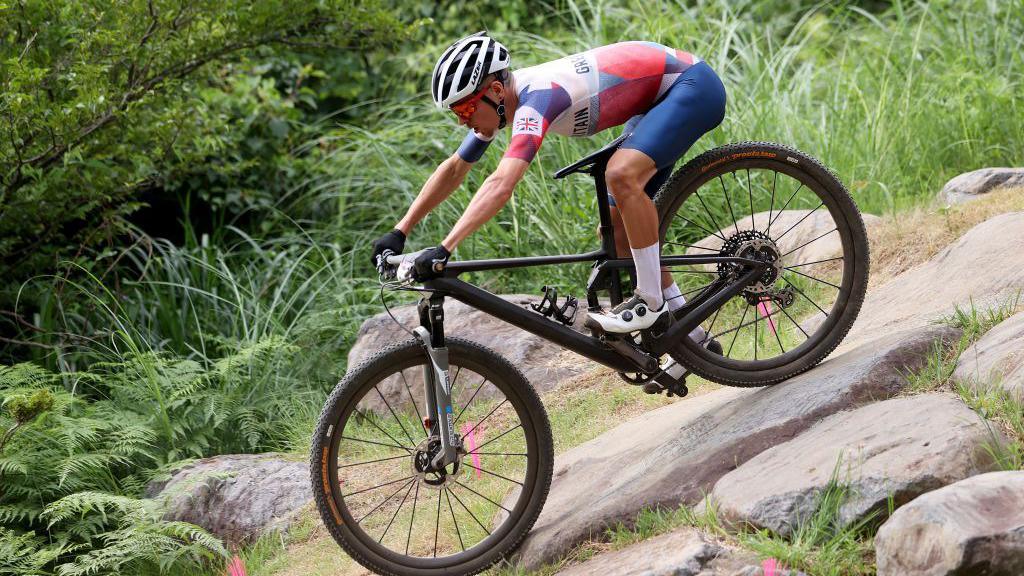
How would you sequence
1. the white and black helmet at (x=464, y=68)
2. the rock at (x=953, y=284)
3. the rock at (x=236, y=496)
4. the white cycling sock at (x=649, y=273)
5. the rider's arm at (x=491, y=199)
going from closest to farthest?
the rider's arm at (x=491, y=199)
the white and black helmet at (x=464, y=68)
the white cycling sock at (x=649, y=273)
the rock at (x=953, y=284)
the rock at (x=236, y=496)

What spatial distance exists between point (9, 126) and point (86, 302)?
168 cm

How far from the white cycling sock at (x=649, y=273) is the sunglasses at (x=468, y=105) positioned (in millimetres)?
807

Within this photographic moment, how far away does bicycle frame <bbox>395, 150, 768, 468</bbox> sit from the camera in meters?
3.97

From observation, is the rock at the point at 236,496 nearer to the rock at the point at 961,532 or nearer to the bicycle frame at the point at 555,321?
the bicycle frame at the point at 555,321

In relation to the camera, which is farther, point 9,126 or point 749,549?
point 9,126

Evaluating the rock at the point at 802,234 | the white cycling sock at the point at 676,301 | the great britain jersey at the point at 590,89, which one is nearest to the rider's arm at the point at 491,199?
the great britain jersey at the point at 590,89

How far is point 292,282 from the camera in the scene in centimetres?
789

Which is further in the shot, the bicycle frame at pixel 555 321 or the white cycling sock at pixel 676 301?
the white cycling sock at pixel 676 301

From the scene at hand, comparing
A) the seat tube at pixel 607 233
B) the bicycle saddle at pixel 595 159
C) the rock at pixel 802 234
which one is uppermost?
the bicycle saddle at pixel 595 159

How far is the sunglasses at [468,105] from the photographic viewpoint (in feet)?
13.1

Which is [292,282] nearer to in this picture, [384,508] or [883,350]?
[384,508]

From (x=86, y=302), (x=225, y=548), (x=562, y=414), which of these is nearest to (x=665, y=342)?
(x=562, y=414)

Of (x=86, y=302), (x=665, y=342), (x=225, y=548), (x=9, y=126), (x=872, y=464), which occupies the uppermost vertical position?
(x=9, y=126)

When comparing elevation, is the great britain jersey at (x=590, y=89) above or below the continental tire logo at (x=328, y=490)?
above
